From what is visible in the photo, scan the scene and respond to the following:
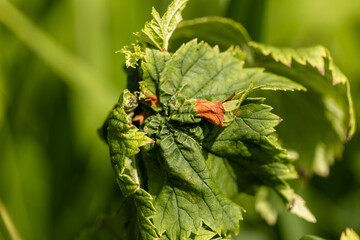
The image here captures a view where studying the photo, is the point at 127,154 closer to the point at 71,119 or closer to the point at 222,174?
the point at 222,174

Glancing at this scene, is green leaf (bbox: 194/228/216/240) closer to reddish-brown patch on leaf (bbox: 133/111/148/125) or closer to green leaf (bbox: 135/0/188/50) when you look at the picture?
reddish-brown patch on leaf (bbox: 133/111/148/125)

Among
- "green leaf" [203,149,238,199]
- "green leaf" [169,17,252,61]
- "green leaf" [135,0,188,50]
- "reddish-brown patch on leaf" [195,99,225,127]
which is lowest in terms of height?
"green leaf" [203,149,238,199]

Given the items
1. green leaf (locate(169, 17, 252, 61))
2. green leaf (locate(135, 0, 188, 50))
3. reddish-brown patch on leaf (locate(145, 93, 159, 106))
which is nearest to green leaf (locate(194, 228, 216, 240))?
reddish-brown patch on leaf (locate(145, 93, 159, 106))

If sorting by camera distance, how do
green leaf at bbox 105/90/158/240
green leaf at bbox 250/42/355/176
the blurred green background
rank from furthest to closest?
the blurred green background, green leaf at bbox 250/42/355/176, green leaf at bbox 105/90/158/240

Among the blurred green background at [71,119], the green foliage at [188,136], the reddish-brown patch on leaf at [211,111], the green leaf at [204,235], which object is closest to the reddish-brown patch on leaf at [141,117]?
the green foliage at [188,136]

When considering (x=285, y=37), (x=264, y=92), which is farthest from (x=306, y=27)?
(x=264, y=92)

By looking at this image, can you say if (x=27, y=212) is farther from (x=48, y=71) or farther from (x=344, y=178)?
(x=344, y=178)

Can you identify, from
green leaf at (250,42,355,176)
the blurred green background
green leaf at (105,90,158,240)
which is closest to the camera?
green leaf at (105,90,158,240)

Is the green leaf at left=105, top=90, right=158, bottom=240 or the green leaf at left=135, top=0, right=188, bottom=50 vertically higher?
the green leaf at left=135, top=0, right=188, bottom=50
